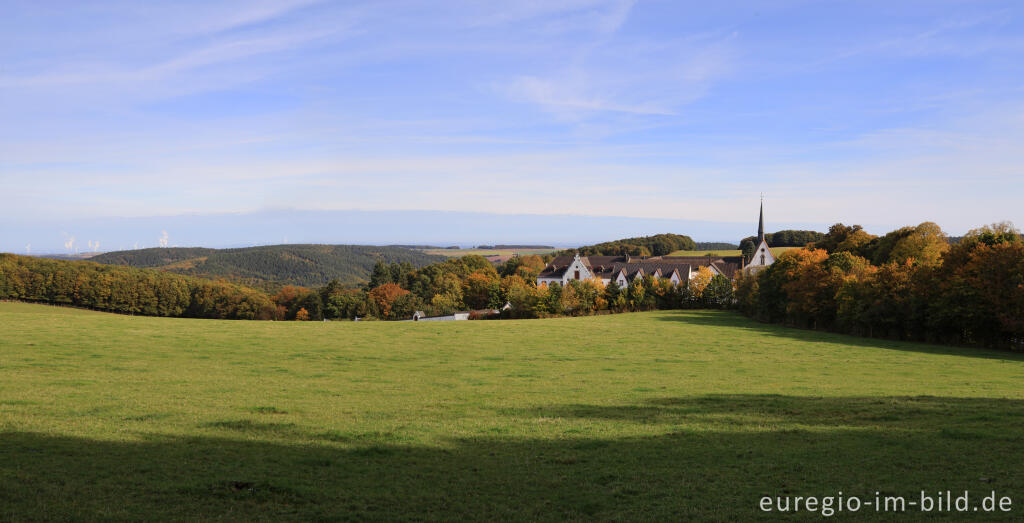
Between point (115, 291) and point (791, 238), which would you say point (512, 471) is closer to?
point (115, 291)

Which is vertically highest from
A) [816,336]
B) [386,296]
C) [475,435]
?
[475,435]

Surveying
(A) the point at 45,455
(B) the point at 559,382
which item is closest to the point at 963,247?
(B) the point at 559,382

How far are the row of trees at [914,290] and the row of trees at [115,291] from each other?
105m

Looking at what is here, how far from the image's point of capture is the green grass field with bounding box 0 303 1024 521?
920 cm

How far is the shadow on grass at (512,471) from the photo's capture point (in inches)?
346

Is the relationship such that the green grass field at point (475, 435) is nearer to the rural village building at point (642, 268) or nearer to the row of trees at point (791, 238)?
the rural village building at point (642, 268)

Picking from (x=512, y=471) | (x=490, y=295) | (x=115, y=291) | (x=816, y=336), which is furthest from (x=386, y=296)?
(x=512, y=471)

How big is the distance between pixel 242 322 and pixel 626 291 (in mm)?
49403

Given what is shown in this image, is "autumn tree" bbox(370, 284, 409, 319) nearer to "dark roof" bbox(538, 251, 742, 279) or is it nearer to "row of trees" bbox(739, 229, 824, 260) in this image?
"dark roof" bbox(538, 251, 742, 279)

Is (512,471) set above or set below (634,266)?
below

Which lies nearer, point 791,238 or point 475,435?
point 475,435

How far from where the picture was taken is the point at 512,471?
10992 millimetres

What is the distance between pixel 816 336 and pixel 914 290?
7754mm

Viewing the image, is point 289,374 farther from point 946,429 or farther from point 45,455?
point 946,429
